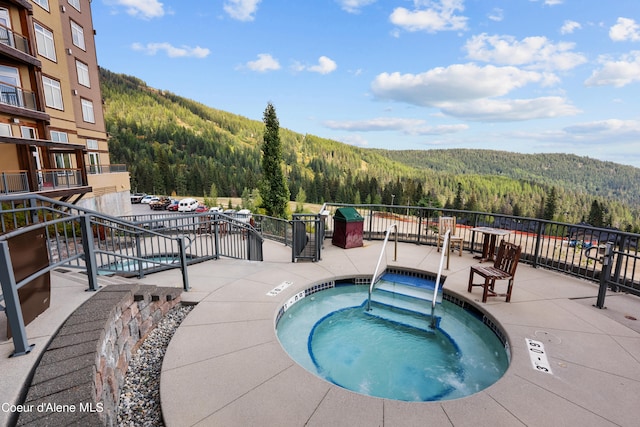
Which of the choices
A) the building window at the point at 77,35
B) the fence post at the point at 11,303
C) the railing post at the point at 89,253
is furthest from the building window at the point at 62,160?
the fence post at the point at 11,303

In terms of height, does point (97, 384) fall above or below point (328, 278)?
above

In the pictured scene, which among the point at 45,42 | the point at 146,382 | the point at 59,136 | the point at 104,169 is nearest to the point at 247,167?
the point at 104,169

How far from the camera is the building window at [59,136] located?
16516 millimetres

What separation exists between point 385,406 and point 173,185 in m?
80.8

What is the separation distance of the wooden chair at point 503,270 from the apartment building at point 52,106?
53.0 feet

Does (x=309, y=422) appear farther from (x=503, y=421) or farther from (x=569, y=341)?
(x=569, y=341)

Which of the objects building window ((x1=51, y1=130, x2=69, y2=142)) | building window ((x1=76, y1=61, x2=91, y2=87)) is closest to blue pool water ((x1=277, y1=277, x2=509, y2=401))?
building window ((x1=51, y1=130, x2=69, y2=142))

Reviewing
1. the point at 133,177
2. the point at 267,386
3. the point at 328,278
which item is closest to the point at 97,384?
the point at 267,386

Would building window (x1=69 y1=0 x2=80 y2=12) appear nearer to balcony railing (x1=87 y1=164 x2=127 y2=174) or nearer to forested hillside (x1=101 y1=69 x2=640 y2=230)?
balcony railing (x1=87 y1=164 x2=127 y2=174)

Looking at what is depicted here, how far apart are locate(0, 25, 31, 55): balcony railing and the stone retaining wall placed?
17032 mm

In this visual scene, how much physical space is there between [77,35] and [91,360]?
2581 centimetres

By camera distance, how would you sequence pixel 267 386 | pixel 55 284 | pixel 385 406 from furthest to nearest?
pixel 55 284
pixel 267 386
pixel 385 406

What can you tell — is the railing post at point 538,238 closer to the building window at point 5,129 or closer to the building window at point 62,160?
the building window at point 5,129

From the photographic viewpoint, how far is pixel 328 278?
6.02 metres
